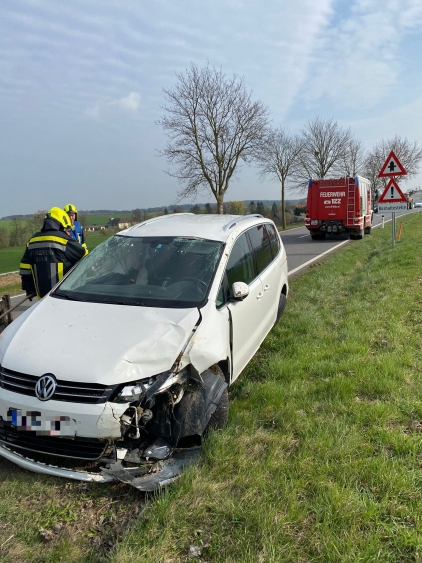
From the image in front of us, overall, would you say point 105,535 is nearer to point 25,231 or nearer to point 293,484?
point 293,484

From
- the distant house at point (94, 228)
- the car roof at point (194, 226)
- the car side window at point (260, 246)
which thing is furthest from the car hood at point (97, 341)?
the distant house at point (94, 228)

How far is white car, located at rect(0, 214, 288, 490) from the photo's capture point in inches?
99.1

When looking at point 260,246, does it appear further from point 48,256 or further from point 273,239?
point 48,256

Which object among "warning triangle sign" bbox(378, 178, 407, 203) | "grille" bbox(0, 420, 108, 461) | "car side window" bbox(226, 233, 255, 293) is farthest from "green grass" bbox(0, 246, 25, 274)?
"grille" bbox(0, 420, 108, 461)

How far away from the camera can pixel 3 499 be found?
2.53m

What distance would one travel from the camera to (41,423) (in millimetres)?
2529

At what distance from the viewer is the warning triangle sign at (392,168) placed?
36.1 feet

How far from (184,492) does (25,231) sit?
1641 inches

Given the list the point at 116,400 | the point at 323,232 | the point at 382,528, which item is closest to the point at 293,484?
the point at 382,528

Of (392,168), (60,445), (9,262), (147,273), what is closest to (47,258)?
(147,273)

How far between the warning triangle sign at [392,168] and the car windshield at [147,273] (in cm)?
895

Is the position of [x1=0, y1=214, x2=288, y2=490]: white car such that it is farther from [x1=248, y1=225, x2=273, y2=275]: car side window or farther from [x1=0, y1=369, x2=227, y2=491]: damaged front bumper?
[x1=248, y1=225, x2=273, y2=275]: car side window

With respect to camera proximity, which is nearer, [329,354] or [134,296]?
[134,296]

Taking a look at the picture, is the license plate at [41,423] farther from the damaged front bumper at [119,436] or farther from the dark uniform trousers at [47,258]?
the dark uniform trousers at [47,258]
